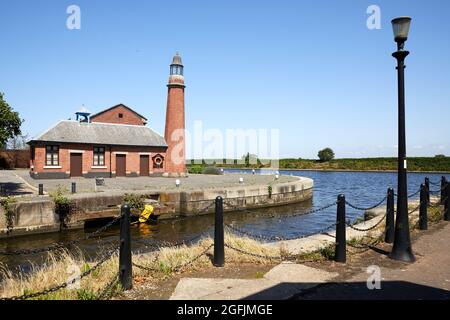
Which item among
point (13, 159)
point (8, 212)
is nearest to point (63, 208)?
point (8, 212)

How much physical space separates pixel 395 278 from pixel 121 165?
2916 cm

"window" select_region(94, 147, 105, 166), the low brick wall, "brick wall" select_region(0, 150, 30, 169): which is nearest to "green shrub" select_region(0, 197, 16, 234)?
the low brick wall

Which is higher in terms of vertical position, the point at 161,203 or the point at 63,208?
the point at 63,208

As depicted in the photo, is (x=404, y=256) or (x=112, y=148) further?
(x=112, y=148)

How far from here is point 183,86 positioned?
3309cm

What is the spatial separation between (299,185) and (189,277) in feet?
74.7

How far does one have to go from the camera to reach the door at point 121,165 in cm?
3173

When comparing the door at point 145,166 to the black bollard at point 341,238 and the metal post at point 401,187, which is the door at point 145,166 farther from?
the metal post at point 401,187

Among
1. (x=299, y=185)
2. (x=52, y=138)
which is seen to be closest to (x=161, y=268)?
(x=299, y=185)

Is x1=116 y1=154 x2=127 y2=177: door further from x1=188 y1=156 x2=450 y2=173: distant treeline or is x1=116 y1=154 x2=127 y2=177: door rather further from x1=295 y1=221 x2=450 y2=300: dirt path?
x1=188 y1=156 x2=450 y2=173: distant treeline

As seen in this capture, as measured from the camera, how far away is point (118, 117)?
127ft

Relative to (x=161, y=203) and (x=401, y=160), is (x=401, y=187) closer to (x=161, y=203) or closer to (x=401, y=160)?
(x=401, y=160)
